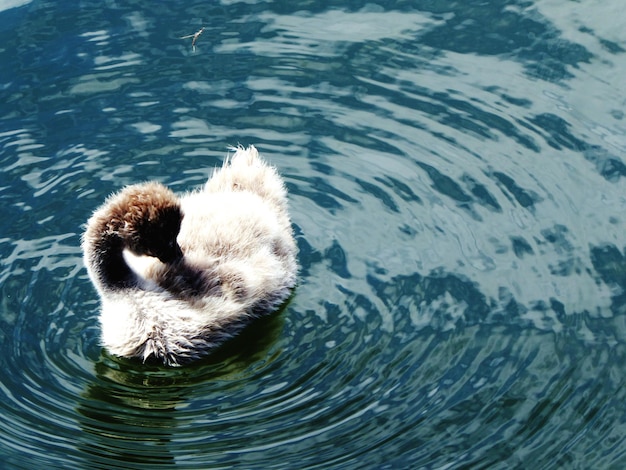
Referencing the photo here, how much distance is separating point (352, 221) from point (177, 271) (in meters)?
1.28

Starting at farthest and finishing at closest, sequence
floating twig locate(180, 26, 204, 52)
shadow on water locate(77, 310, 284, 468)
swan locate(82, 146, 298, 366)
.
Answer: floating twig locate(180, 26, 204, 52) → swan locate(82, 146, 298, 366) → shadow on water locate(77, 310, 284, 468)

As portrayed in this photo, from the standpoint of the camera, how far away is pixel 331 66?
28.6 ft

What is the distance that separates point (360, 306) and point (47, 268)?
1.92 metres

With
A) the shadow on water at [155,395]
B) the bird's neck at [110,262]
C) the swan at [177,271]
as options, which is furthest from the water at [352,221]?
the bird's neck at [110,262]

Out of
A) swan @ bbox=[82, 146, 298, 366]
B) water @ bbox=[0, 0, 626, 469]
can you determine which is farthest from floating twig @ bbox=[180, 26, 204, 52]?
swan @ bbox=[82, 146, 298, 366]

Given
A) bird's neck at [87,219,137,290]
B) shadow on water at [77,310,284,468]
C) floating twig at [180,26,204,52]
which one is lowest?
shadow on water at [77,310,284,468]

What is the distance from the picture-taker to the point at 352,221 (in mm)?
7090

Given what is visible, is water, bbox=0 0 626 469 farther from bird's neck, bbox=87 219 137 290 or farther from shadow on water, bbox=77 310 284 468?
bird's neck, bbox=87 219 137 290

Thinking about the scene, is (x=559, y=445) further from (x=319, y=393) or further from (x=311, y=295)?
(x=311, y=295)

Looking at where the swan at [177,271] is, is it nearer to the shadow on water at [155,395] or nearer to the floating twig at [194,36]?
the shadow on water at [155,395]

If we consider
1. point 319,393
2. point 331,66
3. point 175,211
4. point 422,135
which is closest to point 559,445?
point 319,393

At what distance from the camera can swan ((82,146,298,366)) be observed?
618 cm

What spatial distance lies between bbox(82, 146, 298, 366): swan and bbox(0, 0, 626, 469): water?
148 mm

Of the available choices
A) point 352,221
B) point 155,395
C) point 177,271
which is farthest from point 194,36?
point 155,395
